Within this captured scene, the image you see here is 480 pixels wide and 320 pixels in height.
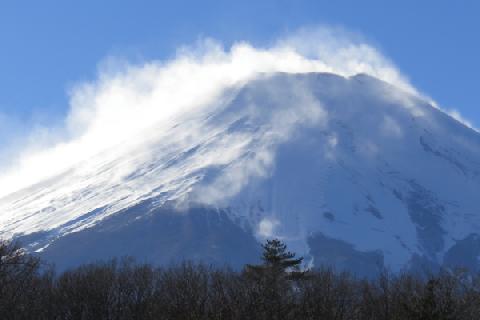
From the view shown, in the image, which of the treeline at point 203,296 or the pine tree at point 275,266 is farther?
the pine tree at point 275,266

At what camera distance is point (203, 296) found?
162ft

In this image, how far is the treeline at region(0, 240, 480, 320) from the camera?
42.6 metres

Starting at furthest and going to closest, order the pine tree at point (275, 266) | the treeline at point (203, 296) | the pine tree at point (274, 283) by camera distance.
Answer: the pine tree at point (275, 266)
the treeline at point (203, 296)
the pine tree at point (274, 283)

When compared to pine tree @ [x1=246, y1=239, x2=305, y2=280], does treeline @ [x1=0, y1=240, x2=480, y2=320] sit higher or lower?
lower

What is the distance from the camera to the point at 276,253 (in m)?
57.8

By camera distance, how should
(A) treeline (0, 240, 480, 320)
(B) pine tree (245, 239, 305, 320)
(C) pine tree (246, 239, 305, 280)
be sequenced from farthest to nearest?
(C) pine tree (246, 239, 305, 280) < (A) treeline (0, 240, 480, 320) < (B) pine tree (245, 239, 305, 320)

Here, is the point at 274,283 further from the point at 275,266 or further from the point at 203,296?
the point at 275,266

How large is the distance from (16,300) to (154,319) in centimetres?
733

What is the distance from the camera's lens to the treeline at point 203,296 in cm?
4259

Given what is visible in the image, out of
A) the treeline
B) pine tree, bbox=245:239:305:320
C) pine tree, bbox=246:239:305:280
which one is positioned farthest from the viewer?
pine tree, bbox=246:239:305:280

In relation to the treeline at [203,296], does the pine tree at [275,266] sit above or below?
above

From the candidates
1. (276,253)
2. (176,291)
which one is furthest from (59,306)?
(276,253)

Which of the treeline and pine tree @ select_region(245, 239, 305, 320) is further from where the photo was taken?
the treeline

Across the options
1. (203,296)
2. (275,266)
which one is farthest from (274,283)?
(275,266)
